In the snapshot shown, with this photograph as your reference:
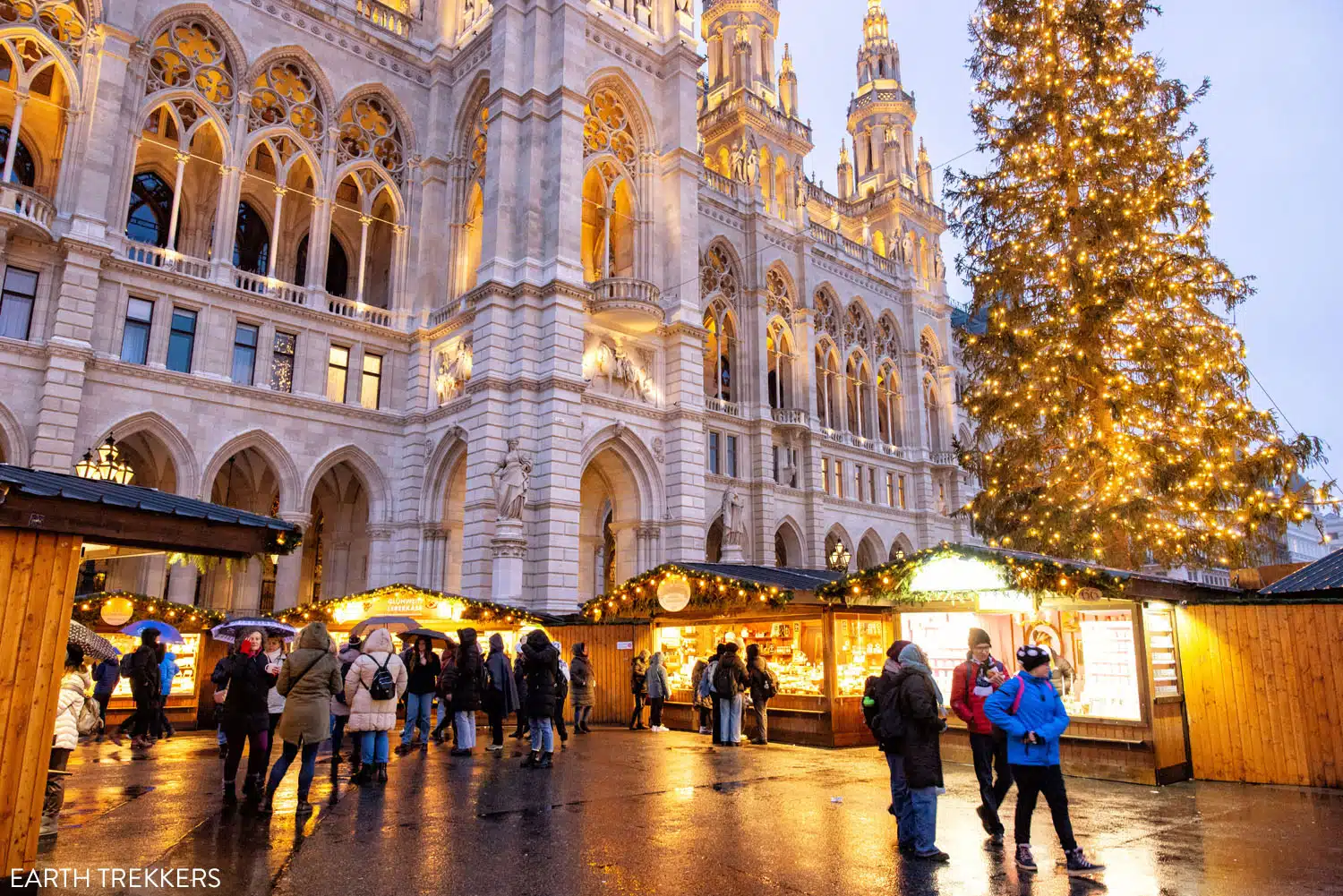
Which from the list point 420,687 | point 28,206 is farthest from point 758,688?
point 28,206

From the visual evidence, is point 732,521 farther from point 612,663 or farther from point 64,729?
point 64,729

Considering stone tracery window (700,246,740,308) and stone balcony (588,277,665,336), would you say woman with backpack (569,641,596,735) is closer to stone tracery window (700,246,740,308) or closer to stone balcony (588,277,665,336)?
stone balcony (588,277,665,336)

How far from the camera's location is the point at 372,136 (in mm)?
30375

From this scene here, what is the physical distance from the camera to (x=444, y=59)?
31.6 m

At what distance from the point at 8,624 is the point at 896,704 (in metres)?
6.69

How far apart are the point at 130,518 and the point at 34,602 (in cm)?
80

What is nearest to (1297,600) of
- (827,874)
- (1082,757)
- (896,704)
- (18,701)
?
(1082,757)

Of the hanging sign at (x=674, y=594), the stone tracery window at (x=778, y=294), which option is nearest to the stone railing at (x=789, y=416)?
the stone tracery window at (x=778, y=294)

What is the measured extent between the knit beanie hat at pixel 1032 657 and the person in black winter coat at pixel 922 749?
0.79 meters

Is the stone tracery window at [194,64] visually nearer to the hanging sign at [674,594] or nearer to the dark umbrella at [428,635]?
the dark umbrella at [428,635]

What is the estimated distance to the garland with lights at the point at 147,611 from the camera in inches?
672

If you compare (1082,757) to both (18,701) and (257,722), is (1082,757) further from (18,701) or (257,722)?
(18,701)

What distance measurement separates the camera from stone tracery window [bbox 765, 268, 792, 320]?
1582 inches

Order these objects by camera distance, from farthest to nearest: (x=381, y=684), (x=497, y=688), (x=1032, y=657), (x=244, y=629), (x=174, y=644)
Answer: (x=174, y=644), (x=244, y=629), (x=497, y=688), (x=381, y=684), (x=1032, y=657)
